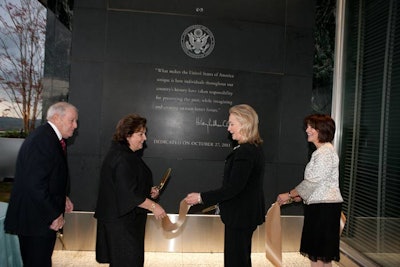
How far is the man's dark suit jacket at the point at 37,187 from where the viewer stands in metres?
2.36

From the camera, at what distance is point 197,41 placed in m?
4.56

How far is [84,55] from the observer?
4.44 meters

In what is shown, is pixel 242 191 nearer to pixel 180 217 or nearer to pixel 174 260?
pixel 180 217

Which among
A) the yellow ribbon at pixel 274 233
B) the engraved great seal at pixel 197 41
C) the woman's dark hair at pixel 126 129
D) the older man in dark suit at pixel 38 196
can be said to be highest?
the engraved great seal at pixel 197 41

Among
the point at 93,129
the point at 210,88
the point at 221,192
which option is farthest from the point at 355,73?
the point at 93,129

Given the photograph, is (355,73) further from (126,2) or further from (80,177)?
(80,177)

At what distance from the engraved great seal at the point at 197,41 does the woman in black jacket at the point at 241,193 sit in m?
2.07

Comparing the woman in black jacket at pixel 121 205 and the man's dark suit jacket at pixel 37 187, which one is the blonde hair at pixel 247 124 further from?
the man's dark suit jacket at pixel 37 187

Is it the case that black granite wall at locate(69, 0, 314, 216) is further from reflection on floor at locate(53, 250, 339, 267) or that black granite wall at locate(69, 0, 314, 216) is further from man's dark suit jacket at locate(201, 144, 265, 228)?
man's dark suit jacket at locate(201, 144, 265, 228)

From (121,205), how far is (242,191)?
0.82m

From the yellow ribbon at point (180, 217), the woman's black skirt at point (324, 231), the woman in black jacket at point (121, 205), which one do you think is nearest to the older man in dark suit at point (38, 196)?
the woman in black jacket at point (121, 205)

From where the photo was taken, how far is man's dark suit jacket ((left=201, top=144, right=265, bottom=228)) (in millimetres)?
2518

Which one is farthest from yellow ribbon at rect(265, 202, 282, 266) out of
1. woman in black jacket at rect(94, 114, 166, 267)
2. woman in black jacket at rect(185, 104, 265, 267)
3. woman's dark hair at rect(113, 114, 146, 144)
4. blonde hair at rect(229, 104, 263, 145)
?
woman's dark hair at rect(113, 114, 146, 144)
